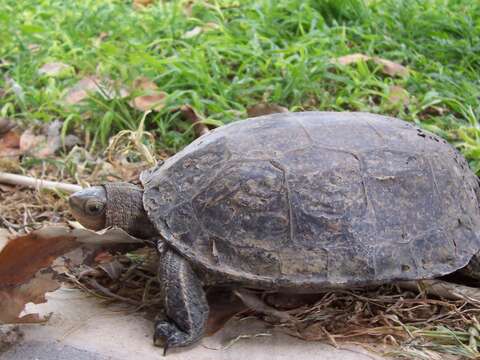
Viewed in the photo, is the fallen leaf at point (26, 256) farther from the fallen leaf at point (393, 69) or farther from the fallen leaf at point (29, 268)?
the fallen leaf at point (393, 69)

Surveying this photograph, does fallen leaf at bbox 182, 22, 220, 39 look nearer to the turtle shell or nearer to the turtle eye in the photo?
the turtle shell

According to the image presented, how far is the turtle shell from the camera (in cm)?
254

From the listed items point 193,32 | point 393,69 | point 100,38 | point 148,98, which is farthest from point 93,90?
point 393,69

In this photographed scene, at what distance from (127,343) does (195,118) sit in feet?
6.18

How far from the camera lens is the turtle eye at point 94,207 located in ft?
9.13

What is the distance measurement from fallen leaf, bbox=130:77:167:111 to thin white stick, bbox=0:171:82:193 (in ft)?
2.71

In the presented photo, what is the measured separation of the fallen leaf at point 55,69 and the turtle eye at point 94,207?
218 centimetres

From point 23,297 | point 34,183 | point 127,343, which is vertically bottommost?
point 34,183

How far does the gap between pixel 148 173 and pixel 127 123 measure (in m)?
1.24

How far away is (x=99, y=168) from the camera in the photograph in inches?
151

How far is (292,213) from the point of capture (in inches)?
101

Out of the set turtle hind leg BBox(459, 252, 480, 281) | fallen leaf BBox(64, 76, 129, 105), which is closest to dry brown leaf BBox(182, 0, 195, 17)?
fallen leaf BBox(64, 76, 129, 105)

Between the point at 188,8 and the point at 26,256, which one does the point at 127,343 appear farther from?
the point at 188,8

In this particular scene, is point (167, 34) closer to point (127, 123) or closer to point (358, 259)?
point (127, 123)
